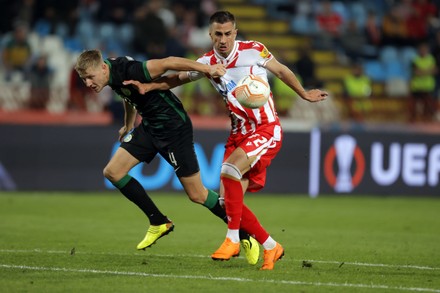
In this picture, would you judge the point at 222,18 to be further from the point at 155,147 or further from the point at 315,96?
the point at 155,147

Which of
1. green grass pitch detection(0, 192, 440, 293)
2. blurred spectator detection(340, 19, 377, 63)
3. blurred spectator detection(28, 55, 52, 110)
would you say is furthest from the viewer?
blurred spectator detection(340, 19, 377, 63)

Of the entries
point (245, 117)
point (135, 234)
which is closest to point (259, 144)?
point (245, 117)

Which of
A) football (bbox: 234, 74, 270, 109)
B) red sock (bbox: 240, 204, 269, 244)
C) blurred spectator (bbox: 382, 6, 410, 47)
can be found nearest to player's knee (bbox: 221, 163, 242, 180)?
red sock (bbox: 240, 204, 269, 244)

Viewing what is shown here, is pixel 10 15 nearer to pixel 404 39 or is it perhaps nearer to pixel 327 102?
pixel 327 102

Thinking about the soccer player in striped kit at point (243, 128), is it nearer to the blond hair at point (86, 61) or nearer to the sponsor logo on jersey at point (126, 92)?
the sponsor logo on jersey at point (126, 92)

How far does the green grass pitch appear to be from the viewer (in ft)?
25.6

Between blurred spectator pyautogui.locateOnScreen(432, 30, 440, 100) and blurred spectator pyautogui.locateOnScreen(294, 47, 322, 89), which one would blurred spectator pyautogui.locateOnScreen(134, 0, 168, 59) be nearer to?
blurred spectator pyautogui.locateOnScreen(294, 47, 322, 89)

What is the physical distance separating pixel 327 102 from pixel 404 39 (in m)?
5.72

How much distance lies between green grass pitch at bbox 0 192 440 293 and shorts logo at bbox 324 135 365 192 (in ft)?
1.49

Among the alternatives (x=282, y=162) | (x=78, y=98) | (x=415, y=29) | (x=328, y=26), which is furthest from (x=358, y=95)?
(x=78, y=98)

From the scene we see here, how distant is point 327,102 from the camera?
19375 mm

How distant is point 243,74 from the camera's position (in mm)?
8930

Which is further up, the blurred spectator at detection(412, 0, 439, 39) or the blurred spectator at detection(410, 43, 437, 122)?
the blurred spectator at detection(412, 0, 439, 39)

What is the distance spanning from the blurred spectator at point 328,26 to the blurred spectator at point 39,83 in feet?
24.0
